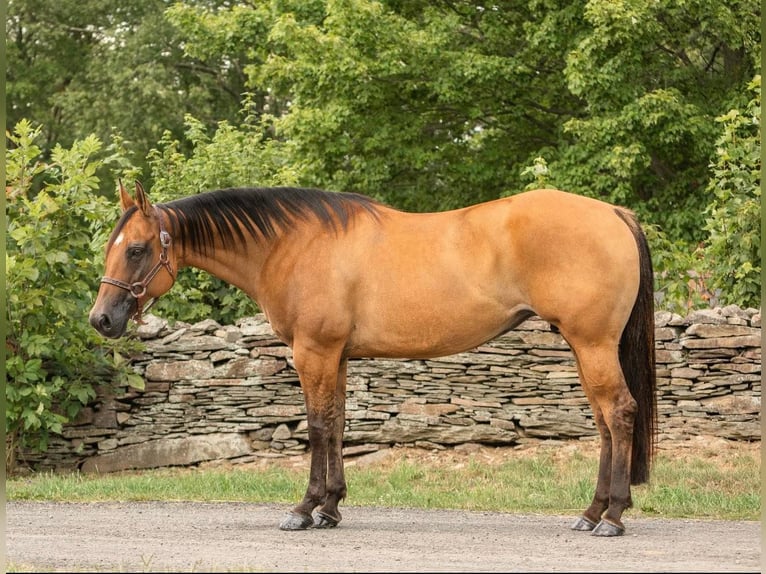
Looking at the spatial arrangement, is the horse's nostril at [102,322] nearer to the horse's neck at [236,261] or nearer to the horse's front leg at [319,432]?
the horse's neck at [236,261]

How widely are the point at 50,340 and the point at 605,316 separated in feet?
19.6

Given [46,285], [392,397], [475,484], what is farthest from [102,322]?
[392,397]

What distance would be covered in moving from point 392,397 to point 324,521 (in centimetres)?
376

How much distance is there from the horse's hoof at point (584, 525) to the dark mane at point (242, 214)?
2439mm

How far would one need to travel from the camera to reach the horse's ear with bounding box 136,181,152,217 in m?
6.97

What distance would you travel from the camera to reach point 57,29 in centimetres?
2864

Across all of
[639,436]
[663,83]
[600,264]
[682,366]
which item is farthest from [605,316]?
[663,83]

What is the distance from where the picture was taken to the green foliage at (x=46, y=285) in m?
10.1

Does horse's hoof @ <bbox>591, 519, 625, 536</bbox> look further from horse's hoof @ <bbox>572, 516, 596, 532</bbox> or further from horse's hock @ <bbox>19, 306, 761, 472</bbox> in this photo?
horse's hock @ <bbox>19, 306, 761, 472</bbox>

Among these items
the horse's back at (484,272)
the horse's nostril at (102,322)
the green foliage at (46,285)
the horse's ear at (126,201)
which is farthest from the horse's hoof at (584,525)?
the green foliage at (46,285)

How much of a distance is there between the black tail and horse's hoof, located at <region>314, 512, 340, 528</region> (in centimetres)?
197

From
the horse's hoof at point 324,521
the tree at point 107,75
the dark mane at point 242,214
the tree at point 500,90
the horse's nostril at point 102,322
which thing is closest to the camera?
the horse's nostril at point 102,322

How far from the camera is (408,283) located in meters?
6.96

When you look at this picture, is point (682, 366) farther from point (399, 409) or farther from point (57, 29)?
point (57, 29)
